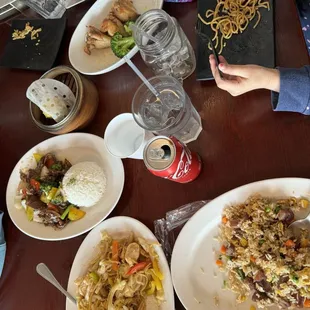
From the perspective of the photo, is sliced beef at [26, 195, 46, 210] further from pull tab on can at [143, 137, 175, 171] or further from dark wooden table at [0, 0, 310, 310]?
pull tab on can at [143, 137, 175, 171]

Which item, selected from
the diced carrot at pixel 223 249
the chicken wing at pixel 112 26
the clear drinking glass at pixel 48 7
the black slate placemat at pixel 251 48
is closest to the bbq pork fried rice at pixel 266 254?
the diced carrot at pixel 223 249

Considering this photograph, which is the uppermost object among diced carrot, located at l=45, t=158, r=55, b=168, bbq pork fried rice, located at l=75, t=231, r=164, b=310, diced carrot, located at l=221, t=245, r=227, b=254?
diced carrot, located at l=45, t=158, r=55, b=168

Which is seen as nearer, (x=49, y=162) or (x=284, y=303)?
(x=284, y=303)

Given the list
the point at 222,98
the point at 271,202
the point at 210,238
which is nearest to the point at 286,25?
the point at 222,98

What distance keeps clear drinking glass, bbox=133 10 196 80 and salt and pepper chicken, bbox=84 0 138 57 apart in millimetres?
146

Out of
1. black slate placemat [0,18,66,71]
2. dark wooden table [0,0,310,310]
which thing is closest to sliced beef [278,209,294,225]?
dark wooden table [0,0,310,310]

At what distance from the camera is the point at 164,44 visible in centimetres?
129

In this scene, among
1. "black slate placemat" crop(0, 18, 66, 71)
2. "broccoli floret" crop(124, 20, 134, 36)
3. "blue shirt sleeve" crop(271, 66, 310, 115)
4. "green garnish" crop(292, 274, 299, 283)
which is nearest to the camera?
"green garnish" crop(292, 274, 299, 283)

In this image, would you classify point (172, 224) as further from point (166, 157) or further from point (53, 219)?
point (53, 219)

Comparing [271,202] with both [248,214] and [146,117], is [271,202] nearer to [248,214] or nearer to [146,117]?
[248,214]

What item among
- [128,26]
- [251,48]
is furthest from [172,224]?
[128,26]

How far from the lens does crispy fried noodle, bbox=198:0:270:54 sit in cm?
131

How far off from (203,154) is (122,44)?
500 mm

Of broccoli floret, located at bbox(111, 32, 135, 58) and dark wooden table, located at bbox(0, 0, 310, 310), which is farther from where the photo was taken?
broccoli floret, located at bbox(111, 32, 135, 58)
